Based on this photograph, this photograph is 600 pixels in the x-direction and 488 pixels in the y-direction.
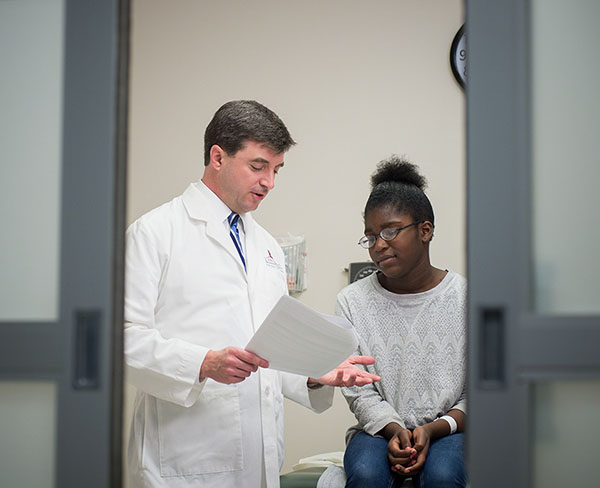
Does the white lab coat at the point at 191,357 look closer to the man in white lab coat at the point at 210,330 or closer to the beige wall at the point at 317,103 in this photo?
the man in white lab coat at the point at 210,330

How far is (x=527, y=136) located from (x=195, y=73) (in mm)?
2322

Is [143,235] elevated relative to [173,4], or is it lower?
lower

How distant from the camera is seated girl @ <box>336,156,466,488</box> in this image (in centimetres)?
211

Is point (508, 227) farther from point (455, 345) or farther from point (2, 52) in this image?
point (455, 345)

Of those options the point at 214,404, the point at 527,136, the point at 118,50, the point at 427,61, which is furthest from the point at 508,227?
the point at 427,61

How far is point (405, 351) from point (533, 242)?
1.20 m

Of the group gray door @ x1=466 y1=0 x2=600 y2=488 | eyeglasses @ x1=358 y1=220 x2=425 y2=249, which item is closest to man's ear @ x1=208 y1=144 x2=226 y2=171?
eyeglasses @ x1=358 y1=220 x2=425 y2=249

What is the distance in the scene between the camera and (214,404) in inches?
77.8

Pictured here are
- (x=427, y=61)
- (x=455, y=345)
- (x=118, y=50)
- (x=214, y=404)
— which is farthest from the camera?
(x=427, y=61)

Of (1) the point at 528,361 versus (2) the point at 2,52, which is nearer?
(1) the point at 528,361

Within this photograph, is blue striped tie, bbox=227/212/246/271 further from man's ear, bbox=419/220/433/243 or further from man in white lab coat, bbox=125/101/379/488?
man's ear, bbox=419/220/433/243

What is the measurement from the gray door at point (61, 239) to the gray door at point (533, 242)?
60 cm

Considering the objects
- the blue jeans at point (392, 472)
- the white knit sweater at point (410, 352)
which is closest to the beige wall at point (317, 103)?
the white knit sweater at point (410, 352)

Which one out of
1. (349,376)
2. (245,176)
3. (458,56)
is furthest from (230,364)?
(458,56)
